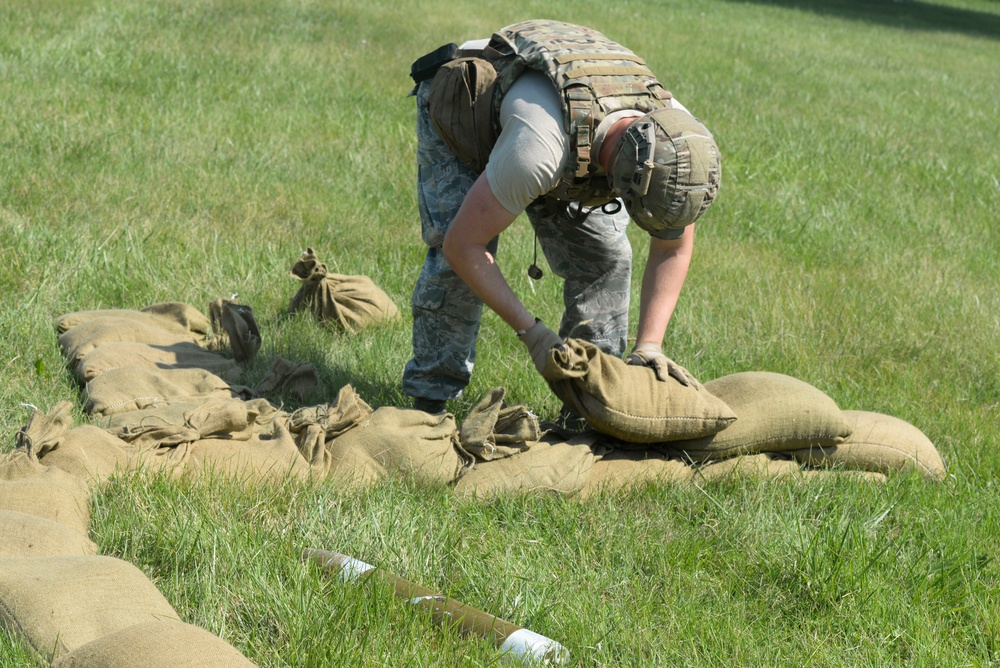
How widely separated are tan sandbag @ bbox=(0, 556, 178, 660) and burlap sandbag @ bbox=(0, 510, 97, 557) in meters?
0.13

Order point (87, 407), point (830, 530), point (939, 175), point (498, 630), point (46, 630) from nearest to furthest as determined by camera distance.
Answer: point (46, 630), point (498, 630), point (830, 530), point (87, 407), point (939, 175)

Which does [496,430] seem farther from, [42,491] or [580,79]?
[42,491]

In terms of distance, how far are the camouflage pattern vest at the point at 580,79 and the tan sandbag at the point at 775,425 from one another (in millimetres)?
956

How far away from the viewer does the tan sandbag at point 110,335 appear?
4688 millimetres

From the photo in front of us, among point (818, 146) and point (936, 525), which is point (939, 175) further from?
point (936, 525)

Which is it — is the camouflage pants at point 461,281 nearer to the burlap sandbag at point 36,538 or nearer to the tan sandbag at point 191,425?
the tan sandbag at point 191,425

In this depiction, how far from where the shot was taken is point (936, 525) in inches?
142

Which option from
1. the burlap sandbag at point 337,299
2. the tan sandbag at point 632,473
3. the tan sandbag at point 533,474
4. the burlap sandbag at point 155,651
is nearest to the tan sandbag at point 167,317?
the burlap sandbag at point 337,299

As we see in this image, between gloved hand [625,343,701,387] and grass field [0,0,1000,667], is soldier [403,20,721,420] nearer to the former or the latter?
gloved hand [625,343,701,387]

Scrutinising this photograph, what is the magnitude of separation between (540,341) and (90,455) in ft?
5.12

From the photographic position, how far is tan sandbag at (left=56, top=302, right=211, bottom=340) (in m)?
5.03

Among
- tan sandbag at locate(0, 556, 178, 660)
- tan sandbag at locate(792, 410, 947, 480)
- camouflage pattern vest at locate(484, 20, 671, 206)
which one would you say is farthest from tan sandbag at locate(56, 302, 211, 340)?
tan sandbag at locate(792, 410, 947, 480)

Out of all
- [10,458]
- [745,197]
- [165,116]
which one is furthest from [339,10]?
[10,458]

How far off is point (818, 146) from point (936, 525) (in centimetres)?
693
